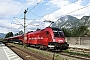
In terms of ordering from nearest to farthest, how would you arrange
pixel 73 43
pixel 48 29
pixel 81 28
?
pixel 48 29
pixel 73 43
pixel 81 28

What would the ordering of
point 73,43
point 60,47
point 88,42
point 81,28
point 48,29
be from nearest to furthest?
point 60,47 < point 48,29 < point 88,42 < point 73,43 < point 81,28

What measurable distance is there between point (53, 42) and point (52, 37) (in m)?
0.78

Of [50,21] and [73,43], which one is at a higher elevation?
[50,21]

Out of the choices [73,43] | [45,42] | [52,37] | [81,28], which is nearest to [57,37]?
[52,37]

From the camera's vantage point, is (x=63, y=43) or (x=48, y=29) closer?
(x=63, y=43)

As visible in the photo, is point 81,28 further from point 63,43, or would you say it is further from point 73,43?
point 63,43

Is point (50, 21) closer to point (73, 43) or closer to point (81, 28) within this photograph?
point (73, 43)

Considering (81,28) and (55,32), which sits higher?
(81,28)

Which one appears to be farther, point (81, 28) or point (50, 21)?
point (81, 28)

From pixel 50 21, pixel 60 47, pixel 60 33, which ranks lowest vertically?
pixel 60 47

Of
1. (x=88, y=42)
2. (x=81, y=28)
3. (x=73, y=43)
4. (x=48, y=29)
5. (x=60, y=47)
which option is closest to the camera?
(x=60, y=47)

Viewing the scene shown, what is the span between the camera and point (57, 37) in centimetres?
2575

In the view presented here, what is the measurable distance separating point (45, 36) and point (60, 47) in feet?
13.7

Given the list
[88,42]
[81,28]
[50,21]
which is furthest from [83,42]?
[81,28]
